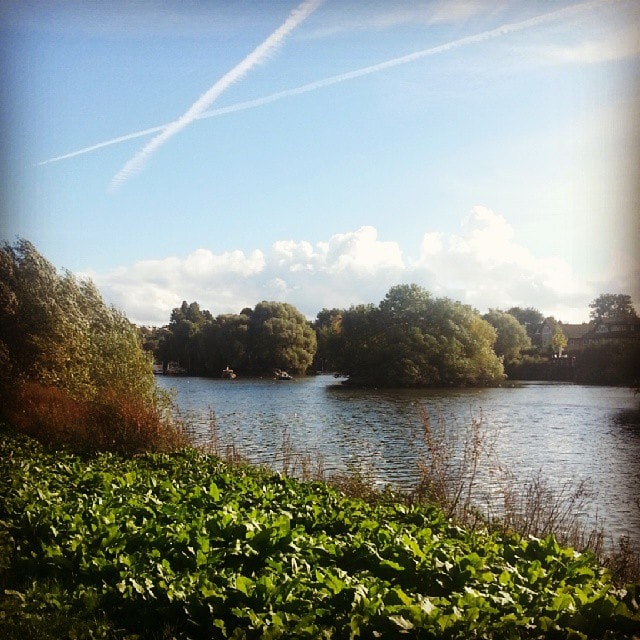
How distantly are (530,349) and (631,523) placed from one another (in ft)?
35.5

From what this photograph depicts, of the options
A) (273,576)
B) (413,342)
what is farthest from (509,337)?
(273,576)

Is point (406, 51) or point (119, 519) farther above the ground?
point (406, 51)

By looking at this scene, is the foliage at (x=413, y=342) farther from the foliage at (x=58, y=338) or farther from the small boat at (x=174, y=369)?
the foliage at (x=58, y=338)

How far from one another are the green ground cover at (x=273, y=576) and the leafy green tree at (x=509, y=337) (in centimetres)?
1405

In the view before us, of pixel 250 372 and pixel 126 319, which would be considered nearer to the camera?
pixel 126 319

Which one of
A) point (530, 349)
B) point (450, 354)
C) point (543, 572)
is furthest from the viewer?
point (450, 354)

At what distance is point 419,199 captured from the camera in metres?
7.67

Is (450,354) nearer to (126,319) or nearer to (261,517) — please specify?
(126,319)

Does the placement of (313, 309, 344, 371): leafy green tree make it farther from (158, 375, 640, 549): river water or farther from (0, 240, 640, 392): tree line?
(158, 375, 640, 549): river water

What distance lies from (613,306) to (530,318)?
1218cm

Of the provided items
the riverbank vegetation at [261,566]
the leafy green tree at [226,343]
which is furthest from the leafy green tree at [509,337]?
the riverbank vegetation at [261,566]

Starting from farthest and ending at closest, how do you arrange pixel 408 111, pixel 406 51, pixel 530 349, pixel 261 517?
1. pixel 530 349
2. pixel 408 111
3. pixel 406 51
4. pixel 261 517

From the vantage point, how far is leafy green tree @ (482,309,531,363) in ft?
59.6

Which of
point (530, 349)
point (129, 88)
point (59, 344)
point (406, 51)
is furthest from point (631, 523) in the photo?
point (530, 349)
